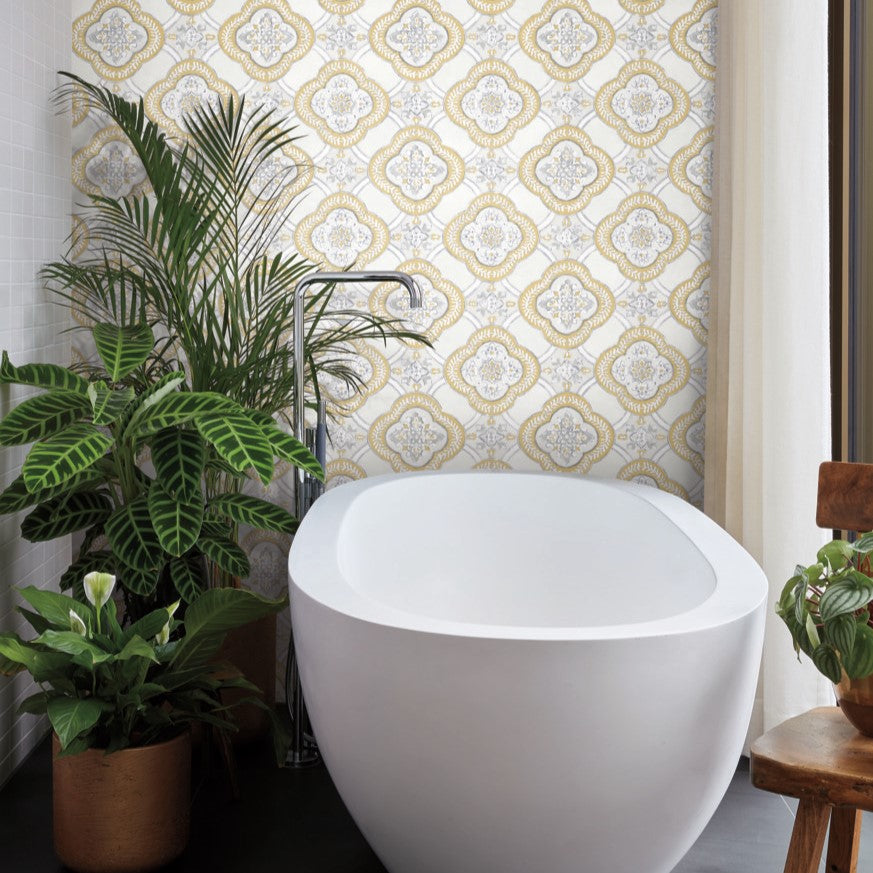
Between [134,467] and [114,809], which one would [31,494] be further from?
[114,809]

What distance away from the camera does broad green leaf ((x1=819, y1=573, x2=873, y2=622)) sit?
4.53ft

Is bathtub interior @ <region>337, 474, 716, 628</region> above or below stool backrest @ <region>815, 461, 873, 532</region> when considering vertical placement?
below

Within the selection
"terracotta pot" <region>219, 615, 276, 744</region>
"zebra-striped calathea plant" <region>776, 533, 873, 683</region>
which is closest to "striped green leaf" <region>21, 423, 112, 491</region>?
"terracotta pot" <region>219, 615, 276, 744</region>

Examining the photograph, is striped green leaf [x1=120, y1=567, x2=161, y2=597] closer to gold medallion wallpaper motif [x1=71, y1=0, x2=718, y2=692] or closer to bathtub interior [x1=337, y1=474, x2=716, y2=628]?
bathtub interior [x1=337, y1=474, x2=716, y2=628]

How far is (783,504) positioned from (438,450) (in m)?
1.00

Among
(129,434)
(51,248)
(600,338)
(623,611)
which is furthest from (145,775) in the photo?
(600,338)

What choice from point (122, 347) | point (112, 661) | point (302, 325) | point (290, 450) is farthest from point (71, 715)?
point (302, 325)

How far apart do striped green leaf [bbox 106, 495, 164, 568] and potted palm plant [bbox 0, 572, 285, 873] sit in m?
0.11

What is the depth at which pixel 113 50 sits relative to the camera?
276cm

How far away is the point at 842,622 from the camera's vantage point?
1.40 meters

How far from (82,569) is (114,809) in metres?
0.53

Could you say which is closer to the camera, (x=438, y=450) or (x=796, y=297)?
(x=796, y=297)

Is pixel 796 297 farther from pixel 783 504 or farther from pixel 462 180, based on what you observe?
pixel 462 180

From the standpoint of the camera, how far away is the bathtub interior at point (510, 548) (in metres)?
2.39
